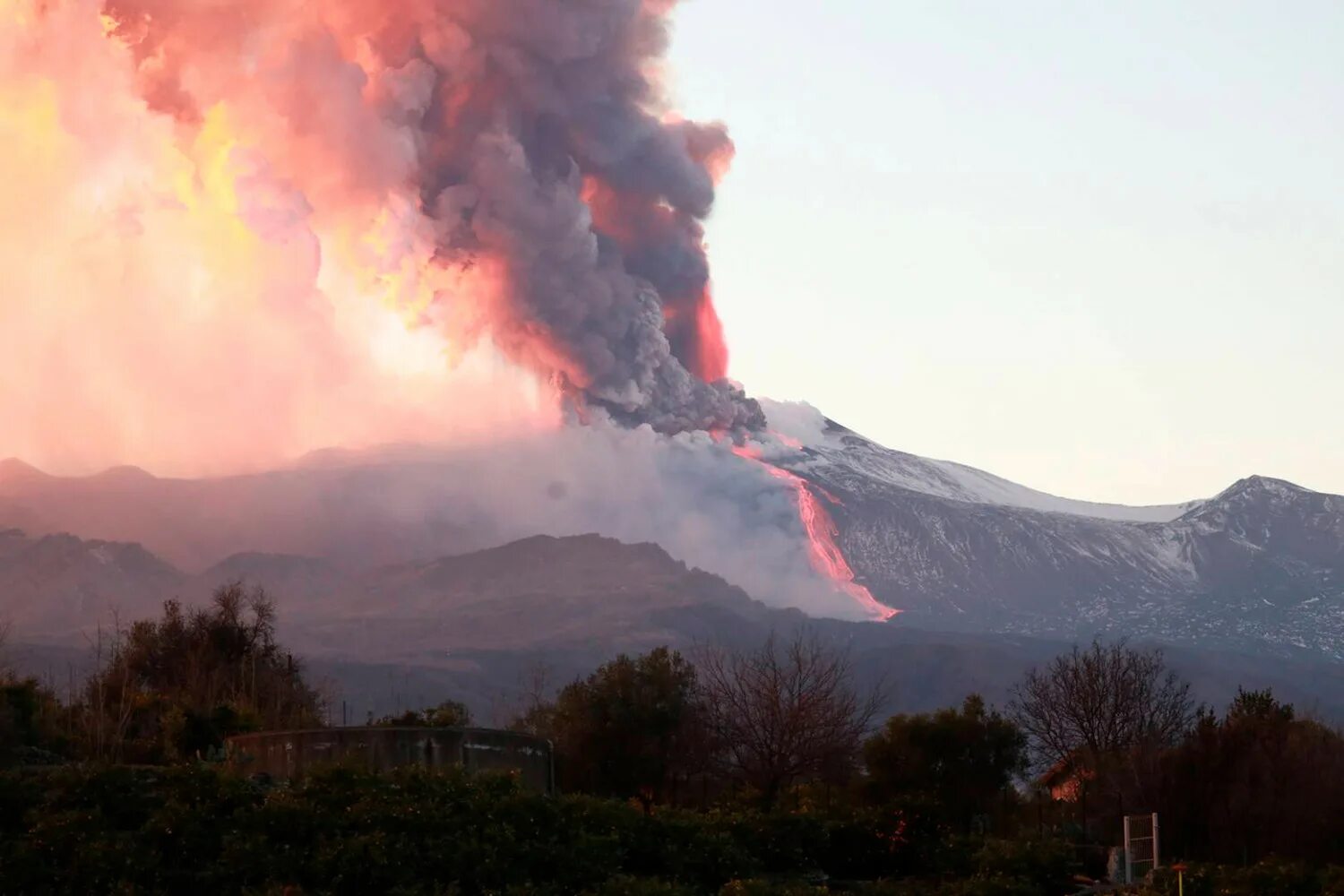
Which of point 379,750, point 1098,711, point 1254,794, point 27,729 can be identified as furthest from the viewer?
point 1098,711

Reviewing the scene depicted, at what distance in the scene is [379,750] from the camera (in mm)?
31031

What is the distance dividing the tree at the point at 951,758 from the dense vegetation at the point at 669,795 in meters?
0.07

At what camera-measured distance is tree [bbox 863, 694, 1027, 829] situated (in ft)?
149

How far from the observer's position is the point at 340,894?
2356 centimetres

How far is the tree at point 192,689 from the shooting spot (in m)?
38.7

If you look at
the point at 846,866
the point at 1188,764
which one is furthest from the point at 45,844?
the point at 1188,764

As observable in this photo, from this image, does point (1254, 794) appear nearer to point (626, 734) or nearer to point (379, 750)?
point (626, 734)

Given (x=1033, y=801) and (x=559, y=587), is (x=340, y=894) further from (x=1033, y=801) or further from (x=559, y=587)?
(x=559, y=587)

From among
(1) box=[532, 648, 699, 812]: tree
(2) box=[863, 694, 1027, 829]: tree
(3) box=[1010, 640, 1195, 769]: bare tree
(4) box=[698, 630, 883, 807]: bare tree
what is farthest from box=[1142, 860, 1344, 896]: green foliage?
(3) box=[1010, 640, 1195, 769]: bare tree

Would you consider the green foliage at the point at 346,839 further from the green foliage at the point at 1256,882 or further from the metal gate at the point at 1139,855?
the green foliage at the point at 1256,882

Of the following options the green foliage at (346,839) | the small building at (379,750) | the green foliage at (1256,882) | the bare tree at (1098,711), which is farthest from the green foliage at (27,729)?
the bare tree at (1098,711)

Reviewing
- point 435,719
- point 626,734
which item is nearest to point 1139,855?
point 626,734

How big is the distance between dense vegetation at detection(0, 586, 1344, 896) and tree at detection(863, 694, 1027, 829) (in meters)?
0.07

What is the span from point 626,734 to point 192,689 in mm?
12695
